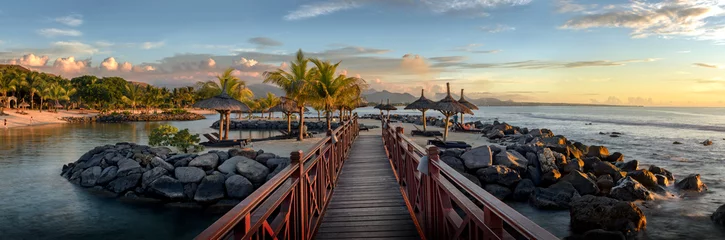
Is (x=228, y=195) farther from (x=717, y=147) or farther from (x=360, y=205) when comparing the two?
(x=717, y=147)

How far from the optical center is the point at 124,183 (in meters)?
11.3

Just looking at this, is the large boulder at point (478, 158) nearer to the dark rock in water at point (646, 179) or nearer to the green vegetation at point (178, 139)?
the dark rock in water at point (646, 179)

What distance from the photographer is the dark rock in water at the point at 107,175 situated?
11.9 metres

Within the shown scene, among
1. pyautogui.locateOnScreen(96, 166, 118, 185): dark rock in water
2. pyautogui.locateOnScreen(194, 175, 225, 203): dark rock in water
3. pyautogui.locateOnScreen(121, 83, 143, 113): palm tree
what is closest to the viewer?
pyautogui.locateOnScreen(194, 175, 225, 203): dark rock in water

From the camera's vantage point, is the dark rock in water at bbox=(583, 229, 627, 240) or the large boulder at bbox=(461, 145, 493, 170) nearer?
the dark rock in water at bbox=(583, 229, 627, 240)

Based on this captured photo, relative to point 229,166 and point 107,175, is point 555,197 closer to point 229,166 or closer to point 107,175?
point 229,166

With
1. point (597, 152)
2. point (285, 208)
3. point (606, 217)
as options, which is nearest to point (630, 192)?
point (606, 217)

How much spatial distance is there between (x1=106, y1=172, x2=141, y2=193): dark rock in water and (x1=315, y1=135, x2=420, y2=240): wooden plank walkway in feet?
21.0

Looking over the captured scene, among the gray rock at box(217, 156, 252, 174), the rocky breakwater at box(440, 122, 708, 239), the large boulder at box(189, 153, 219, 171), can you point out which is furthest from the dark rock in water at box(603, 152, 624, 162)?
the large boulder at box(189, 153, 219, 171)

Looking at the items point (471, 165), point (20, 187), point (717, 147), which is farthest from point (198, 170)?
point (717, 147)

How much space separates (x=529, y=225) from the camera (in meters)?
1.92

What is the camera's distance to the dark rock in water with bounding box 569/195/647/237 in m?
7.66

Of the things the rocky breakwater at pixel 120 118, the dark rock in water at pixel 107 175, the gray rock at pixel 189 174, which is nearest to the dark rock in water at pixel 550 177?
the gray rock at pixel 189 174

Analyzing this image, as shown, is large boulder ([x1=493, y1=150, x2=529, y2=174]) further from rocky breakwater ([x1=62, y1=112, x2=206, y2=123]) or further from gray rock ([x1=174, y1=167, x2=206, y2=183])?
rocky breakwater ([x1=62, y1=112, x2=206, y2=123])
